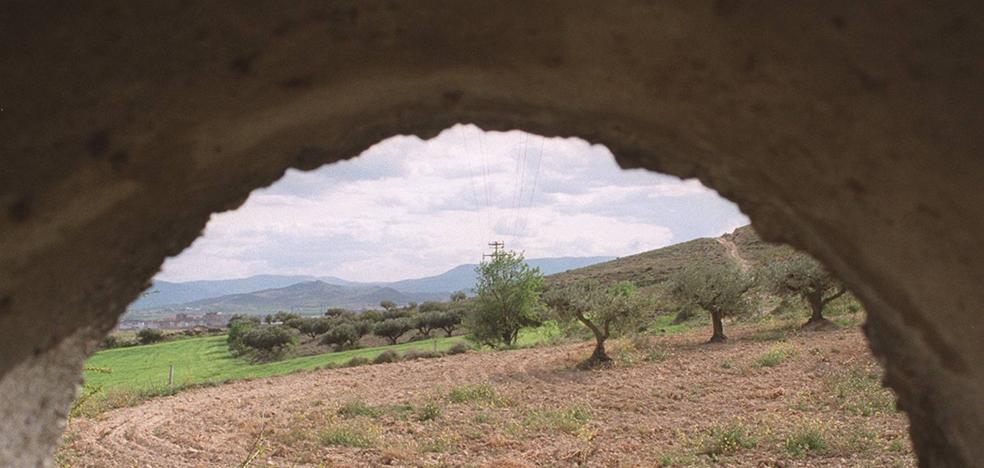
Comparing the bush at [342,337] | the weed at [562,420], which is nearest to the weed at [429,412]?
the weed at [562,420]

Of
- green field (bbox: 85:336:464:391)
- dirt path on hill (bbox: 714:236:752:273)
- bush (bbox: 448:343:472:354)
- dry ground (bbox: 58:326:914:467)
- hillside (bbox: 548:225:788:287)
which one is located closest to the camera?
dry ground (bbox: 58:326:914:467)

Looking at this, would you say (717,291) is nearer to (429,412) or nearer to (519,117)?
(429,412)

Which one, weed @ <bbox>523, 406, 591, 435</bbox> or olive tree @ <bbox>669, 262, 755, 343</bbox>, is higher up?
olive tree @ <bbox>669, 262, 755, 343</bbox>

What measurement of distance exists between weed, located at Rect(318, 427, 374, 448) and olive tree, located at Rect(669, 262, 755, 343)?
14949mm

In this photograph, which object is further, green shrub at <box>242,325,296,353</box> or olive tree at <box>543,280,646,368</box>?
green shrub at <box>242,325,296,353</box>

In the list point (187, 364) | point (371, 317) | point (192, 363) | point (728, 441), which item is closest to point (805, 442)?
point (728, 441)

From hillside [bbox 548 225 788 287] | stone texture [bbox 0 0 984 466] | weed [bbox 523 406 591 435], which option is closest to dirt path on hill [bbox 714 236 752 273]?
hillside [bbox 548 225 788 287]

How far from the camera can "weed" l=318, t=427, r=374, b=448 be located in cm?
1089

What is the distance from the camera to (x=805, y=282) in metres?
21.2

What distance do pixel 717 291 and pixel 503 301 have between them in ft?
33.4

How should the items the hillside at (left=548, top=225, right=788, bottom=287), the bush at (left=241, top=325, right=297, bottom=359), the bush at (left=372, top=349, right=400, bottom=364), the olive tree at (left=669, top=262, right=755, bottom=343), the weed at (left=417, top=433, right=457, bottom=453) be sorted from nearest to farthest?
→ the weed at (left=417, top=433, right=457, bottom=453)
the olive tree at (left=669, top=262, right=755, bottom=343)
the bush at (left=372, top=349, right=400, bottom=364)
the bush at (left=241, top=325, right=297, bottom=359)
the hillside at (left=548, top=225, right=788, bottom=287)

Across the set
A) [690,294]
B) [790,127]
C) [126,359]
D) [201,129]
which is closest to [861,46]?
[790,127]

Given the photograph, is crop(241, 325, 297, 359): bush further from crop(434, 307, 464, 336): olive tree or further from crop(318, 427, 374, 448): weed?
crop(318, 427, 374, 448): weed

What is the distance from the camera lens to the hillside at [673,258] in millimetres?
50062
